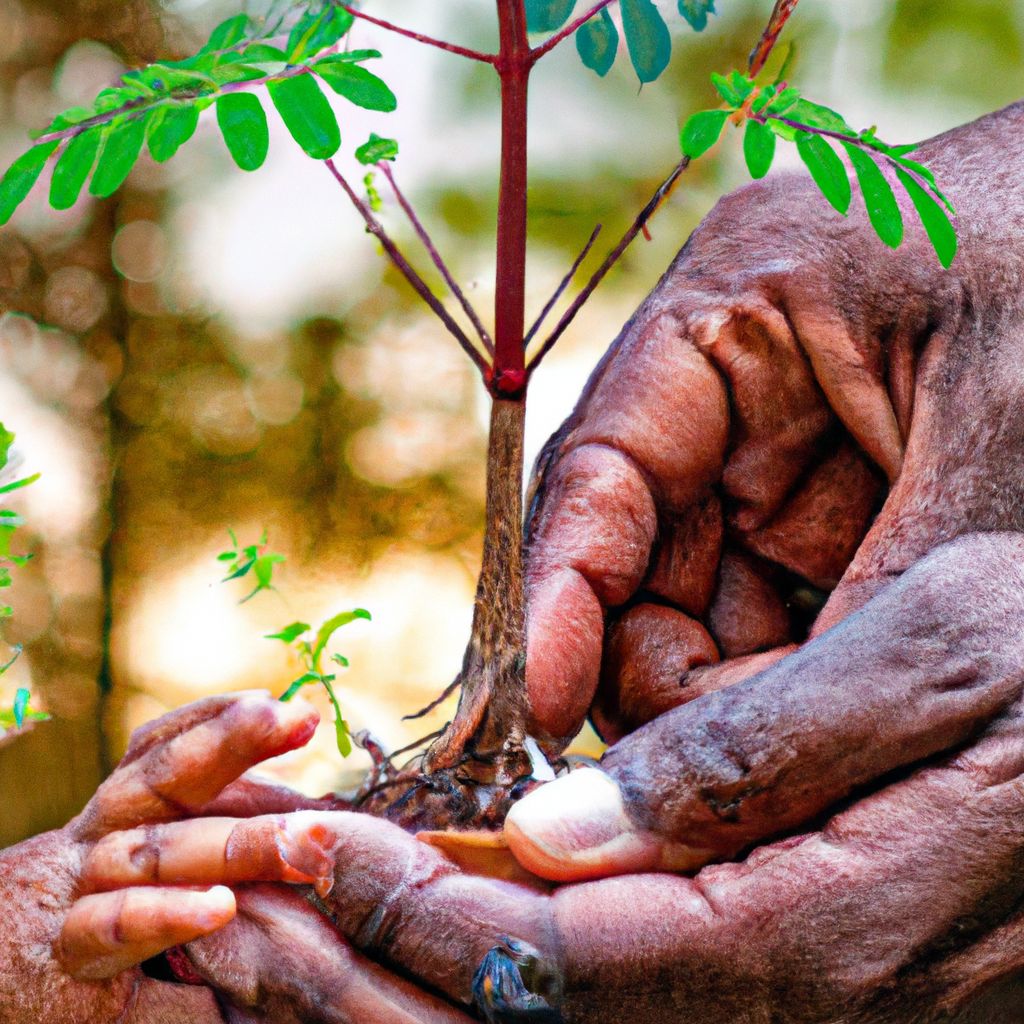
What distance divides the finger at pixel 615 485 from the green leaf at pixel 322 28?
55 cm

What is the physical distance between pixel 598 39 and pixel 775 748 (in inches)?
34.5

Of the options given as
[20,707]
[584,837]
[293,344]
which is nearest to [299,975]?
[584,837]

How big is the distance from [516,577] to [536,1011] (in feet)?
1.29

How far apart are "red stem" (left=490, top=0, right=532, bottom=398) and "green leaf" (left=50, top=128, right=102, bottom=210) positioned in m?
0.35

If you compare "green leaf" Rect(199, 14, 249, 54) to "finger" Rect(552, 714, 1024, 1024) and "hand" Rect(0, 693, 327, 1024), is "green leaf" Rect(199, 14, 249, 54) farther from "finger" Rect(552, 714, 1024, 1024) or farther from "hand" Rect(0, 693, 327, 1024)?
"finger" Rect(552, 714, 1024, 1024)

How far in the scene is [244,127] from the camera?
2.87 ft

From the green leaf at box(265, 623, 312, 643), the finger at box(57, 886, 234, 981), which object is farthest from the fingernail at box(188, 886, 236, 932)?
the green leaf at box(265, 623, 312, 643)

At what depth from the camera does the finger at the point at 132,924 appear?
96 centimetres

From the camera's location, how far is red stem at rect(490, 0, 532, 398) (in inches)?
41.8

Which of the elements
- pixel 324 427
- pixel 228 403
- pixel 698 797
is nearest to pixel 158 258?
pixel 228 403

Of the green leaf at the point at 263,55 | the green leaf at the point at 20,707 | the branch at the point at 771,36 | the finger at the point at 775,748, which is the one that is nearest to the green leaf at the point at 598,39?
the branch at the point at 771,36

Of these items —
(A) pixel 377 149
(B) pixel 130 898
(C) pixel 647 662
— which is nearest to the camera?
(B) pixel 130 898

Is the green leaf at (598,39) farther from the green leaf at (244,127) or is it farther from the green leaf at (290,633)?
the green leaf at (290,633)

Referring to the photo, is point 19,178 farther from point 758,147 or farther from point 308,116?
point 758,147
